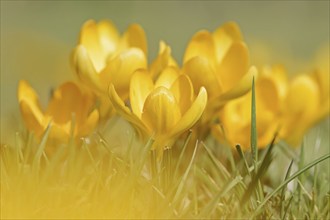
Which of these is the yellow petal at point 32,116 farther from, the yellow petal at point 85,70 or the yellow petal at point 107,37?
the yellow petal at point 107,37

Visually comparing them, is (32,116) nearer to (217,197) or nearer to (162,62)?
(162,62)

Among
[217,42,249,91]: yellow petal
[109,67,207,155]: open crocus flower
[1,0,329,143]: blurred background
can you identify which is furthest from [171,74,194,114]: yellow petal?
[1,0,329,143]: blurred background

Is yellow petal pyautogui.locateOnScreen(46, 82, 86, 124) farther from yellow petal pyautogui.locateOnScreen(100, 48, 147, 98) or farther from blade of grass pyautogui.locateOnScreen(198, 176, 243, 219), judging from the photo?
blade of grass pyautogui.locateOnScreen(198, 176, 243, 219)

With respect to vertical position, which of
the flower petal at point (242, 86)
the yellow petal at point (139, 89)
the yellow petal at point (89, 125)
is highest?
the yellow petal at point (139, 89)

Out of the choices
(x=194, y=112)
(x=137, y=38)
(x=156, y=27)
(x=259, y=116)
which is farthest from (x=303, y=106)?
(x=156, y=27)

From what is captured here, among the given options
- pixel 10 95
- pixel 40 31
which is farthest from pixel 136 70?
pixel 40 31

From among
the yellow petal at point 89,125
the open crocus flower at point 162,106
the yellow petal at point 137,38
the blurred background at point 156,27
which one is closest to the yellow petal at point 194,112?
the open crocus flower at point 162,106
